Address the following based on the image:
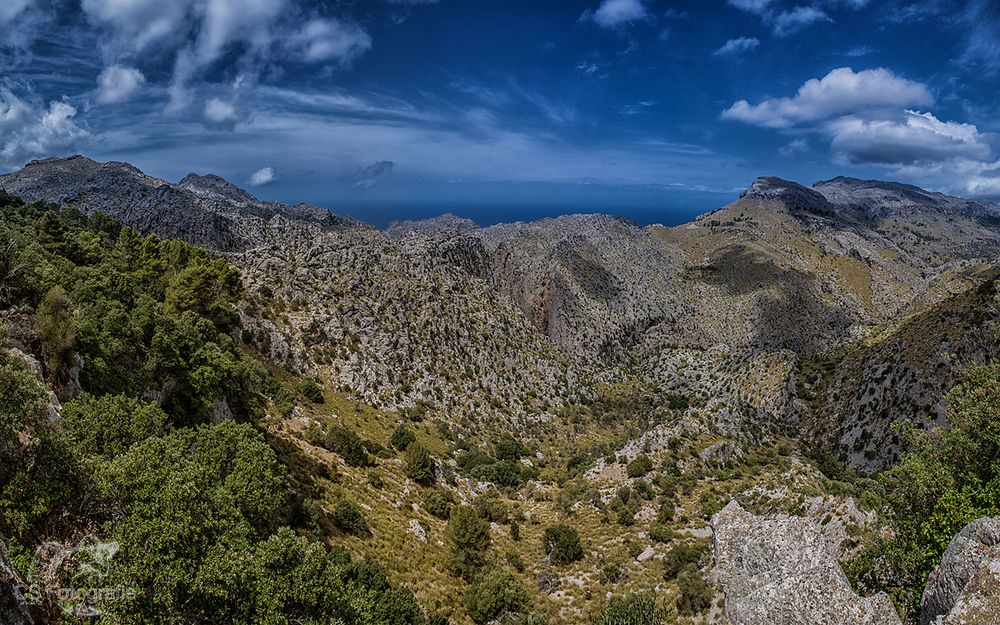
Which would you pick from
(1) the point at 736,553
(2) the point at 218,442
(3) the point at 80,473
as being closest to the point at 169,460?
(3) the point at 80,473

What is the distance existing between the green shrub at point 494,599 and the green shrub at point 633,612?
4.61 metres

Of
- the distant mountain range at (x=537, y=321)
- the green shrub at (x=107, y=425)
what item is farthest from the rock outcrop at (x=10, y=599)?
the distant mountain range at (x=537, y=321)

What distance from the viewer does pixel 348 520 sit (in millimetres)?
29922

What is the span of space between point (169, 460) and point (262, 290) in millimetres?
56167

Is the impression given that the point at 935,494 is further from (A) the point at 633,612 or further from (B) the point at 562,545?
(B) the point at 562,545

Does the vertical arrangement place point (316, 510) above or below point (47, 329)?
below

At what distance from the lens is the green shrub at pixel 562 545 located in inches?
1369

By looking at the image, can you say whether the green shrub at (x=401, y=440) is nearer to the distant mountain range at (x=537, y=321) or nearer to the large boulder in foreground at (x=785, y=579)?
the distant mountain range at (x=537, y=321)

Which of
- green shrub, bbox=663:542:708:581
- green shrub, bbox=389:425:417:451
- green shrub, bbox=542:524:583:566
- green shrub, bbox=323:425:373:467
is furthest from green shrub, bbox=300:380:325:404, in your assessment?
green shrub, bbox=663:542:708:581

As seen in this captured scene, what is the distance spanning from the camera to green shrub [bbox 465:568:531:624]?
27.3m

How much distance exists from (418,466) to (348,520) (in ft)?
43.5

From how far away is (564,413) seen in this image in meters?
85.8

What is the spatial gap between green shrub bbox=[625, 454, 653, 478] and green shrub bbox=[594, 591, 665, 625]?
21.7 metres

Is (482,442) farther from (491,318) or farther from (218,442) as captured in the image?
(218,442)
